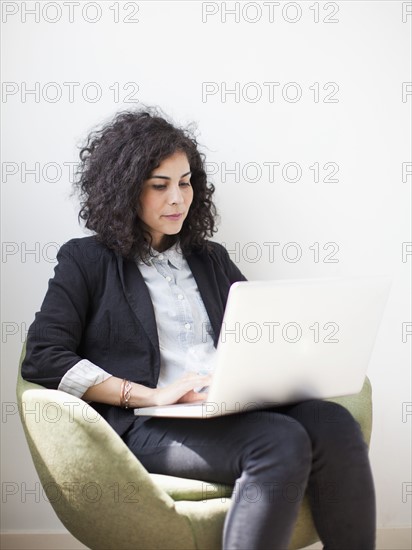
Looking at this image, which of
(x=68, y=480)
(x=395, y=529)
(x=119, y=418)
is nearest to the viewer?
(x=68, y=480)

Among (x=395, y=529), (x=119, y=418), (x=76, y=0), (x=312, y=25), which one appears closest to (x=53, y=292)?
(x=119, y=418)

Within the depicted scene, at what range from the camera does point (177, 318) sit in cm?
206

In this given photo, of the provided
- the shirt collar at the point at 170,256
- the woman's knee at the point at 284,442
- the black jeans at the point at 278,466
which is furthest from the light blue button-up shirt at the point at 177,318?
the woman's knee at the point at 284,442

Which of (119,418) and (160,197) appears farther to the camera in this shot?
(160,197)

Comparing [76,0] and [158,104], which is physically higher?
[76,0]

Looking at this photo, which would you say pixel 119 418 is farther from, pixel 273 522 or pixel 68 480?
pixel 273 522

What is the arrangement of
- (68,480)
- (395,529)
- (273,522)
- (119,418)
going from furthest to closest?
1. (395,529)
2. (119,418)
3. (68,480)
4. (273,522)

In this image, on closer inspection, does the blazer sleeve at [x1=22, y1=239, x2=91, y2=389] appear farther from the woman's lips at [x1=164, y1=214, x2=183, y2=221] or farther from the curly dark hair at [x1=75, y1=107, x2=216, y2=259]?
the woman's lips at [x1=164, y1=214, x2=183, y2=221]

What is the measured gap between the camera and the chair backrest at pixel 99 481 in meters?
1.64

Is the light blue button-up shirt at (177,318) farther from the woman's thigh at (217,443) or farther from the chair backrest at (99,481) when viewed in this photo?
the chair backrest at (99,481)

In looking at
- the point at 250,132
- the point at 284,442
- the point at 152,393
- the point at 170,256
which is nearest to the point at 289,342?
the point at 284,442

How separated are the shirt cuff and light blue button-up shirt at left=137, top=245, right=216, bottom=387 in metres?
0.19

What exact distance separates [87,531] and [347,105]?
1.41 metres

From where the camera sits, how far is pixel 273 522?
5.20ft
